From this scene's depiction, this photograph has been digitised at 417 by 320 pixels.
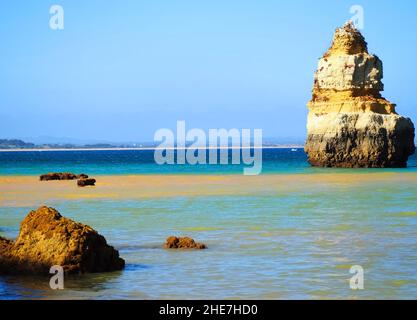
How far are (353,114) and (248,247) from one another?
39322 mm

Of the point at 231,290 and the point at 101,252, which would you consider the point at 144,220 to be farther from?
the point at 231,290

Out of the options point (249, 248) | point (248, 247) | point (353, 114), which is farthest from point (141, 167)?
point (249, 248)

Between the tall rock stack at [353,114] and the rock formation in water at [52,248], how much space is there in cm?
4193

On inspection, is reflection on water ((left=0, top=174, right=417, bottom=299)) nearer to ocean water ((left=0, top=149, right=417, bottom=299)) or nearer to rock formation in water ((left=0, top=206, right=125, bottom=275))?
ocean water ((left=0, top=149, right=417, bottom=299))

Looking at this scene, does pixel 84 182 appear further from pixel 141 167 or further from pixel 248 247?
pixel 141 167

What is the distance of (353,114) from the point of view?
54375mm

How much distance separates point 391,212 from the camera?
23031 mm

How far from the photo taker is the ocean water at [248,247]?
12172mm

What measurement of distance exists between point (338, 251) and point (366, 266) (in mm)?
1662

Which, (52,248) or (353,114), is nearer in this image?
(52,248)

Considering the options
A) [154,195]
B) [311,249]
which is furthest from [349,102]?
[311,249]

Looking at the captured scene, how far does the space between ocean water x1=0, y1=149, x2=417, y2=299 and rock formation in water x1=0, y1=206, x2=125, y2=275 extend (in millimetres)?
298

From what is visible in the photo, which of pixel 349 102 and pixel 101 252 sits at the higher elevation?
pixel 349 102

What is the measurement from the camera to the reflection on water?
12180 mm
